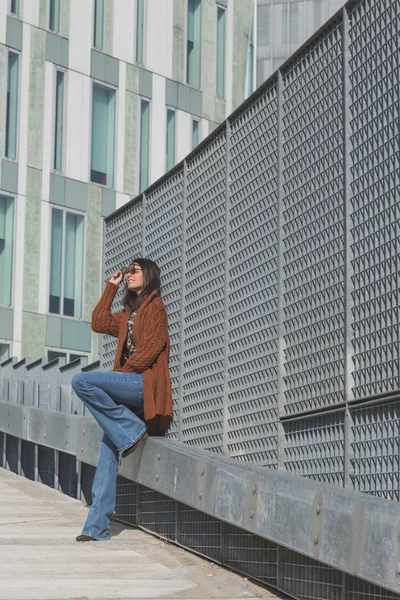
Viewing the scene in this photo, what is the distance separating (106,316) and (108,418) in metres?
0.76

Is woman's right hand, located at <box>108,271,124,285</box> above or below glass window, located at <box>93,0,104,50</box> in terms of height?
below

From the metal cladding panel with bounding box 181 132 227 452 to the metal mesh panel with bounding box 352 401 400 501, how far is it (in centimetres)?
245

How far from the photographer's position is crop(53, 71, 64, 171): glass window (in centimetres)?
3322

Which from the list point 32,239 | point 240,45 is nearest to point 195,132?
point 240,45

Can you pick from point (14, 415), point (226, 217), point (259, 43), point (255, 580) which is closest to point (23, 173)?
point (14, 415)

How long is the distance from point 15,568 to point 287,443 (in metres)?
1.62

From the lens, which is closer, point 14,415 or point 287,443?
point 287,443

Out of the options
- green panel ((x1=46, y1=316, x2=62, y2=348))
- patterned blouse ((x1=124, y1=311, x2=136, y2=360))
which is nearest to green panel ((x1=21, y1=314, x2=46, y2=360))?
green panel ((x1=46, y1=316, x2=62, y2=348))

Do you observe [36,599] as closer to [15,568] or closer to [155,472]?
[15,568]

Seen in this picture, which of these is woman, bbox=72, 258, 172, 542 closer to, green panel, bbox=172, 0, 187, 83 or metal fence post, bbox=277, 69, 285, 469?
metal fence post, bbox=277, 69, 285, 469

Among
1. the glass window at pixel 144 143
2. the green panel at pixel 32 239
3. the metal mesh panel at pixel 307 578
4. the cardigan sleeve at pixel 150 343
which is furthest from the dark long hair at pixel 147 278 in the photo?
the glass window at pixel 144 143

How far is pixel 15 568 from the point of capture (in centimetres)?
713

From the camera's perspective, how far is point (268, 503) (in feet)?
20.2

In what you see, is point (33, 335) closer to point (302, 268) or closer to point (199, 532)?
point (199, 532)
